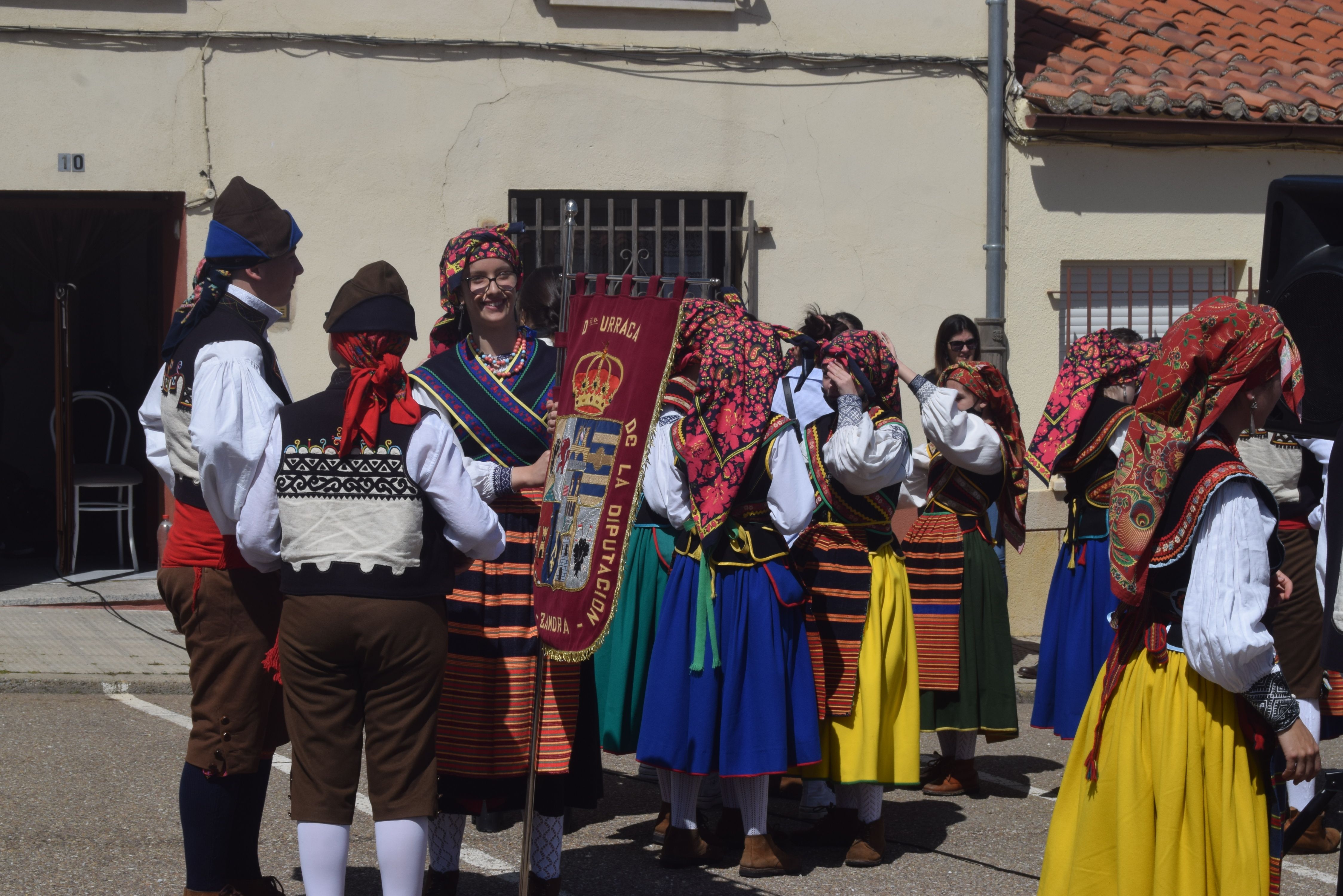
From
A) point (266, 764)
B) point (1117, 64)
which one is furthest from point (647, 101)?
point (266, 764)

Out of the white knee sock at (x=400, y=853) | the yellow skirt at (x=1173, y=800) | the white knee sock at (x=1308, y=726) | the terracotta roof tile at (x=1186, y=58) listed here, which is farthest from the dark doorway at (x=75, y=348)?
the yellow skirt at (x=1173, y=800)

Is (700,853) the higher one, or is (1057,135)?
(1057,135)

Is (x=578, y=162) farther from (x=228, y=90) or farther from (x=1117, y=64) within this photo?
(x=1117, y=64)

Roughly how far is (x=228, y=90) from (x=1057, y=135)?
17.6 feet

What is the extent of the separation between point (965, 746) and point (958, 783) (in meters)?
0.16

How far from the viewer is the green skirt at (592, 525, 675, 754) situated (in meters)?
5.45

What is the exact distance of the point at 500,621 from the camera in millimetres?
4090

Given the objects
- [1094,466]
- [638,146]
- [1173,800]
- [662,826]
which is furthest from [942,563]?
[638,146]

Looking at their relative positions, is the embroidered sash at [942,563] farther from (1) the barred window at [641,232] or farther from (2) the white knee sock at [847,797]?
(1) the barred window at [641,232]

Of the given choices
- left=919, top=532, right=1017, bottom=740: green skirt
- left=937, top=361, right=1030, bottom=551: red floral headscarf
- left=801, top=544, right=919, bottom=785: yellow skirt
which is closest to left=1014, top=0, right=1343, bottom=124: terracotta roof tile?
left=937, top=361, right=1030, bottom=551: red floral headscarf

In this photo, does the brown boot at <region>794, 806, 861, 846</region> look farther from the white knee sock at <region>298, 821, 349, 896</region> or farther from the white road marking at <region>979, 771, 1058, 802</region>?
the white knee sock at <region>298, 821, 349, 896</region>

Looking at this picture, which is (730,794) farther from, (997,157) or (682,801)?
(997,157)

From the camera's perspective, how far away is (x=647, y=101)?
9281mm

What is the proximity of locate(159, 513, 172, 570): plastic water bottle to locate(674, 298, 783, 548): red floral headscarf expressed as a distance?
1.68 metres
